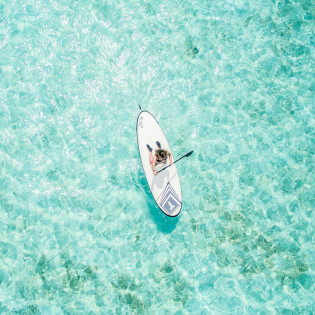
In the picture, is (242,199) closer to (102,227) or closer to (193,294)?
(193,294)

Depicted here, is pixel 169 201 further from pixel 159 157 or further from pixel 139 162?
pixel 139 162

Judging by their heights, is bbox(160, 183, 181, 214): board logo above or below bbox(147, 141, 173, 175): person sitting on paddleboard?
below

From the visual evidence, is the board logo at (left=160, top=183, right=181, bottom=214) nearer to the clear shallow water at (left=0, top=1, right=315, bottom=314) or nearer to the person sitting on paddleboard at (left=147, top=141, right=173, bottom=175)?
the clear shallow water at (left=0, top=1, right=315, bottom=314)

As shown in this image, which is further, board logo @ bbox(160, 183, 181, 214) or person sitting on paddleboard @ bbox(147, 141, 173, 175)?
board logo @ bbox(160, 183, 181, 214)

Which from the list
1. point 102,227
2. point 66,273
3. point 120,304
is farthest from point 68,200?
point 120,304

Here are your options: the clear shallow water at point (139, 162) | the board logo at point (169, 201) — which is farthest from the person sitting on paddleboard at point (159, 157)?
the clear shallow water at point (139, 162)

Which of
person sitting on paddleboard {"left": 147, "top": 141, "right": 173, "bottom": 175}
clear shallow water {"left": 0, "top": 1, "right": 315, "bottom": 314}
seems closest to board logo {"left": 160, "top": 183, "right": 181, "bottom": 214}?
clear shallow water {"left": 0, "top": 1, "right": 315, "bottom": 314}

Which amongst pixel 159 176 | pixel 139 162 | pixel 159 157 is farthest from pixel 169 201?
pixel 139 162

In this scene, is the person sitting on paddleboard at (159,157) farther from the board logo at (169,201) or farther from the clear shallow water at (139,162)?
the clear shallow water at (139,162)
